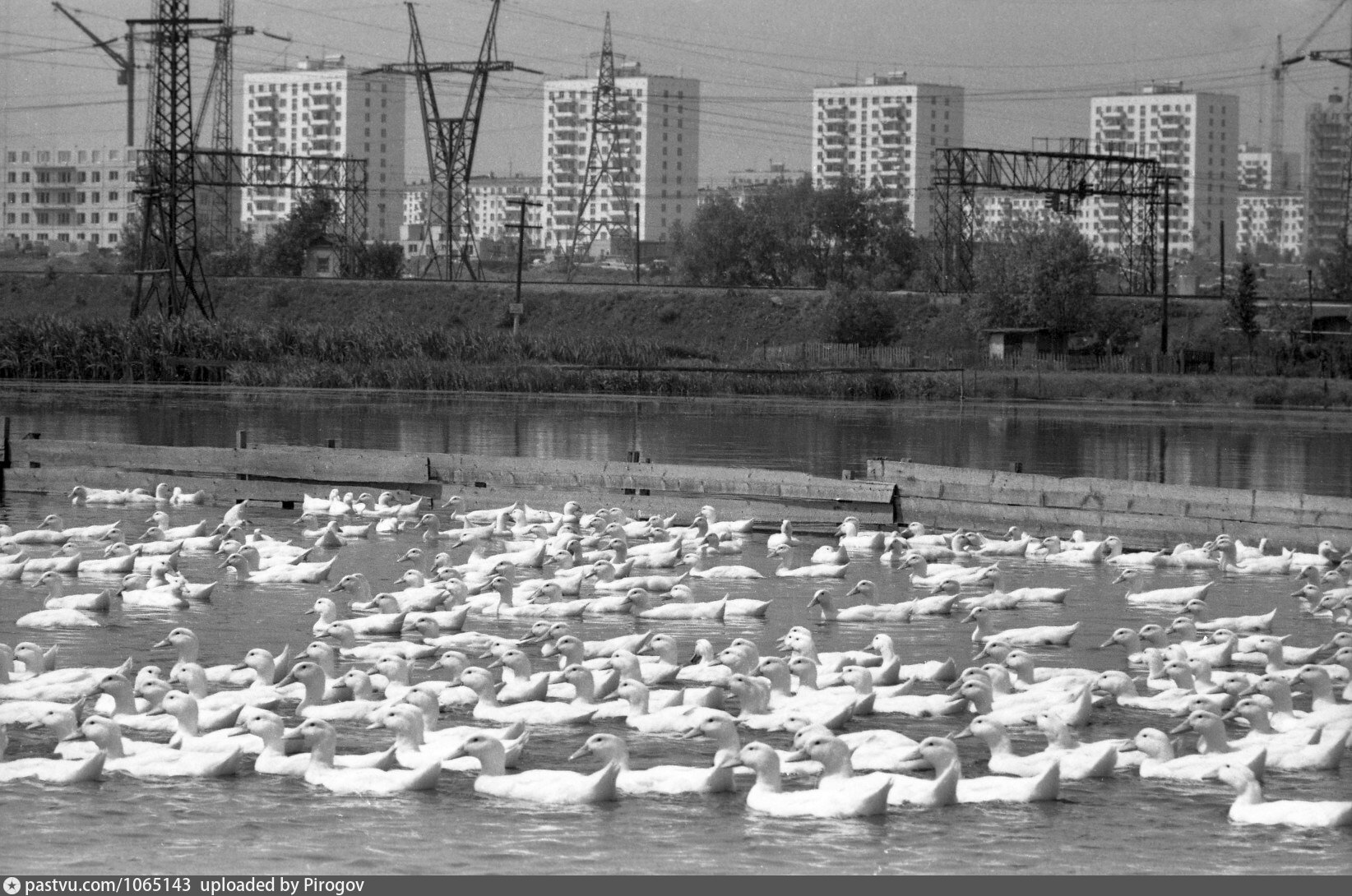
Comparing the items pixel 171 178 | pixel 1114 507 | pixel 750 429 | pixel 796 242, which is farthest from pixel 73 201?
pixel 1114 507

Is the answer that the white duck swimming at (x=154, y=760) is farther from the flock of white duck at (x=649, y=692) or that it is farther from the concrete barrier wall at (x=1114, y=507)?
the concrete barrier wall at (x=1114, y=507)

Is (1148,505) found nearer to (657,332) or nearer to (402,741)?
(402,741)

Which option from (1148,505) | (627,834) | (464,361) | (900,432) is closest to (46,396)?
(464,361)

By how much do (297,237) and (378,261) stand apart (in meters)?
Result: 7.65

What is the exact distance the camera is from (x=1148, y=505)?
82.8 ft

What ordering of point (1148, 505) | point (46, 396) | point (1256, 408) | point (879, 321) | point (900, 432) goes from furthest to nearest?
point (879, 321), point (1256, 408), point (46, 396), point (900, 432), point (1148, 505)

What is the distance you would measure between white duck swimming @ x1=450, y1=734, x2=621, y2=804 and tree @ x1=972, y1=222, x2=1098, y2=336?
230 ft

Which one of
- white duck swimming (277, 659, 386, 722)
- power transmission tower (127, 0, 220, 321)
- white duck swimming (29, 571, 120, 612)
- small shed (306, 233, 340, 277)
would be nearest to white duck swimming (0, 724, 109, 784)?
white duck swimming (277, 659, 386, 722)

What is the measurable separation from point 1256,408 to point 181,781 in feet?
182

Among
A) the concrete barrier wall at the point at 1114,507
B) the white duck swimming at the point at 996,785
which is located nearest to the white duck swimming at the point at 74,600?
the white duck swimming at the point at 996,785

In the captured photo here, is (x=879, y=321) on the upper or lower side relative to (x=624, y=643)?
upper

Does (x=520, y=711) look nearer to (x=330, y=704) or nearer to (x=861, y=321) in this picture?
(x=330, y=704)

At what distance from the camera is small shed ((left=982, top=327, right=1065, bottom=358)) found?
253 feet

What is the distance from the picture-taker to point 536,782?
1170 centimetres
